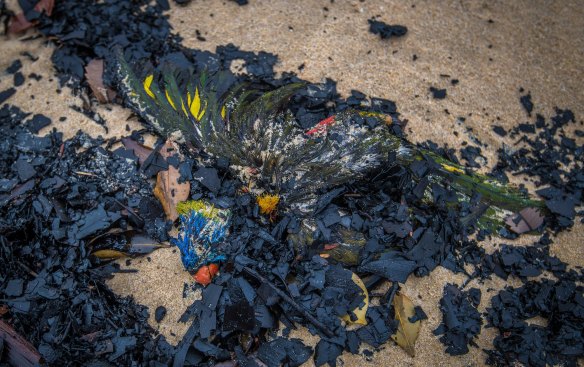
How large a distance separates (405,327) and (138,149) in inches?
82.5

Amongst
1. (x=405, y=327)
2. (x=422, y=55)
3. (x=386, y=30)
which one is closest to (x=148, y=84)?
(x=386, y=30)

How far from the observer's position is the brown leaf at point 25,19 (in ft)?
11.4

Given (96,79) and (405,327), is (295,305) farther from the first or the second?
(96,79)

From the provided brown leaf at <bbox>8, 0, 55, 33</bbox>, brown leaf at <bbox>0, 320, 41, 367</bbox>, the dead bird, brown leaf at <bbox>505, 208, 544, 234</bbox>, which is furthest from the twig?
brown leaf at <bbox>8, 0, 55, 33</bbox>

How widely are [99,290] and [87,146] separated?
42.1 inches

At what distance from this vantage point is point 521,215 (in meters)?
2.74

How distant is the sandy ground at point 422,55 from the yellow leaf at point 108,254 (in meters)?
0.92

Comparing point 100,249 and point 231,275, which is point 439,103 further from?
point 100,249

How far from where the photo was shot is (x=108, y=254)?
2449mm

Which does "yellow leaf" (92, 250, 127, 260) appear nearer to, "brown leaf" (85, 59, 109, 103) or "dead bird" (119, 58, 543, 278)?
"dead bird" (119, 58, 543, 278)

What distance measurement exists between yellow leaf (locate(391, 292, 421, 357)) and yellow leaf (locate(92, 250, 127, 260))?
1.69 meters

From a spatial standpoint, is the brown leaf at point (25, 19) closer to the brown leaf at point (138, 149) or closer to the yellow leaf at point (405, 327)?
the brown leaf at point (138, 149)

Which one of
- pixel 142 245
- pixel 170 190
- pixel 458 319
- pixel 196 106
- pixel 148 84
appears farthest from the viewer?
pixel 148 84

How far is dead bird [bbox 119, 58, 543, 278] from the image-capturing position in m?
2.52
